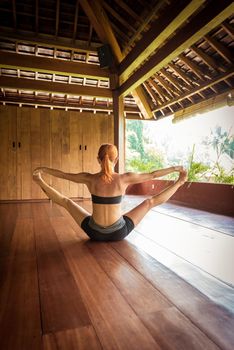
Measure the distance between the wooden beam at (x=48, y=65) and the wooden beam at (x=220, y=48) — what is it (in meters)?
1.99

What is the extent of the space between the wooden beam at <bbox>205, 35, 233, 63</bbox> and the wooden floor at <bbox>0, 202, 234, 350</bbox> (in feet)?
14.2

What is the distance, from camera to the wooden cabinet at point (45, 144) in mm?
6781

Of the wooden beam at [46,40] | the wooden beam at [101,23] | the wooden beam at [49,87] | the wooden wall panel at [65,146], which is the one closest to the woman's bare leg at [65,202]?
the wooden beam at [49,87]

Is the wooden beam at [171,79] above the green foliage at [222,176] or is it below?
above

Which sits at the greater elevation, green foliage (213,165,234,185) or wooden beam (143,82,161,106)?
wooden beam (143,82,161,106)

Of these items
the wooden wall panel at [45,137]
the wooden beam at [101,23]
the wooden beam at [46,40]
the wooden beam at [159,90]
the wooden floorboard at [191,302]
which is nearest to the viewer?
the wooden floorboard at [191,302]

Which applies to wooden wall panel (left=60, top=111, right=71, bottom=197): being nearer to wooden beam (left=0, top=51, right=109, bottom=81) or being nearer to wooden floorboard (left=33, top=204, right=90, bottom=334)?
wooden beam (left=0, top=51, right=109, bottom=81)

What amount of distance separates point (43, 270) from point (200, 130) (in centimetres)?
2102

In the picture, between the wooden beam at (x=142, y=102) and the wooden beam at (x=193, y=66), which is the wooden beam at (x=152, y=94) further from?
the wooden beam at (x=193, y=66)

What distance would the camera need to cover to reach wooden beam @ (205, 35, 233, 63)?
4902 millimetres

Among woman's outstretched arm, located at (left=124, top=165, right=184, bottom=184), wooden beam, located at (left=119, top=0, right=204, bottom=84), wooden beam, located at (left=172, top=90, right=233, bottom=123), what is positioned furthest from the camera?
wooden beam, located at (left=172, top=90, right=233, bottom=123)

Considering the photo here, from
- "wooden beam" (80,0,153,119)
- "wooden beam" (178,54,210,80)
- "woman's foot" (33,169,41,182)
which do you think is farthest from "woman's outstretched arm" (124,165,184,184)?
"wooden beam" (178,54,210,80)

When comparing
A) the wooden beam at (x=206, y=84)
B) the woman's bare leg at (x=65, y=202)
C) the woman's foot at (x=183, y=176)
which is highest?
the wooden beam at (x=206, y=84)

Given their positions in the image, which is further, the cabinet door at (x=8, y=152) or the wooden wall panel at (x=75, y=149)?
the wooden wall panel at (x=75, y=149)
